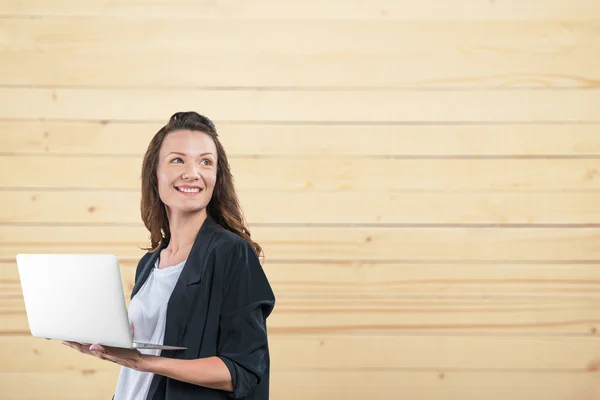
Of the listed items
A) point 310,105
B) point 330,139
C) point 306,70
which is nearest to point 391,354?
point 330,139

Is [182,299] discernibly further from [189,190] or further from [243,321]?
[189,190]

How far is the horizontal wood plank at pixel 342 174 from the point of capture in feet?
7.44

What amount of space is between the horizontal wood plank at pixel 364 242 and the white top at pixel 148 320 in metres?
0.81

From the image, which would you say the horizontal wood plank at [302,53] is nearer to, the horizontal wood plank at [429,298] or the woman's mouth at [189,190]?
the horizontal wood plank at [429,298]

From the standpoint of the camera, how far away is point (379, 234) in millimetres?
2273

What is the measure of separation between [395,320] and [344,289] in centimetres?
18

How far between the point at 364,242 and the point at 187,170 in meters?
0.93

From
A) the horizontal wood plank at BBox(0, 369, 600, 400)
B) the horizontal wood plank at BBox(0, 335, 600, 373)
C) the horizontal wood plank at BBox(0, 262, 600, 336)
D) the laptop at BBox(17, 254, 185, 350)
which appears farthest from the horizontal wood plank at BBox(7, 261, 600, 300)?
the laptop at BBox(17, 254, 185, 350)

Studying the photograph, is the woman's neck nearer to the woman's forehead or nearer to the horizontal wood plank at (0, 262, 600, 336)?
the woman's forehead

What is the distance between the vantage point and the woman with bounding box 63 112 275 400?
1.30m

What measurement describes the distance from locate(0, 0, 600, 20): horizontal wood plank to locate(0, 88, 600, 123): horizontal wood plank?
0.23m

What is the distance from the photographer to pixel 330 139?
2.27m

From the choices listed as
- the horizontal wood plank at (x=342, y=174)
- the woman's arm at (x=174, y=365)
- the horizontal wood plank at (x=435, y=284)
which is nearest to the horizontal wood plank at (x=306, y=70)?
the horizontal wood plank at (x=342, y=174)

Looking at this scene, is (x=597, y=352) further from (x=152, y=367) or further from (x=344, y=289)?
(x=152, y=367)
